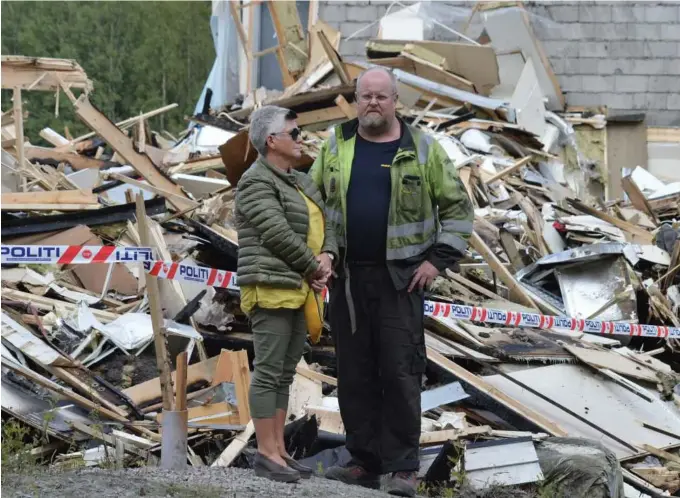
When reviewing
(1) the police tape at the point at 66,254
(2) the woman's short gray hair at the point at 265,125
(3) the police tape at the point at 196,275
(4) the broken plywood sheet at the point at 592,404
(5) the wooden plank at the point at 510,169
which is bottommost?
(4) the broken plywood sheet at the point at 592,404

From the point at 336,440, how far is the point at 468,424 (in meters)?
1.13

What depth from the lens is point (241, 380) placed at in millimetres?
7133

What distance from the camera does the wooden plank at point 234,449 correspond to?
20.1 feet

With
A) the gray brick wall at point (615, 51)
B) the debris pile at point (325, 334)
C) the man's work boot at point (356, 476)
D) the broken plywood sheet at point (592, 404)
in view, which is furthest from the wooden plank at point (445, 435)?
the gray brick wall at point (615, 51)

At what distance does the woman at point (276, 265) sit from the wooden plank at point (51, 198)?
484cm

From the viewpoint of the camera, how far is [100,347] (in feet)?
26.4

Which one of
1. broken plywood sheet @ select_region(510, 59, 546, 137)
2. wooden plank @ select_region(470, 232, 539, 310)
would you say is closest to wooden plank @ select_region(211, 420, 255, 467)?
wooden plank @ select_region(470, 232, 539, 310)

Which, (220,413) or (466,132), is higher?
(466,132)

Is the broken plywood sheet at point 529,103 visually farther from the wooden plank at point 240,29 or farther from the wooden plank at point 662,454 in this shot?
the wooden plank at point 662,454

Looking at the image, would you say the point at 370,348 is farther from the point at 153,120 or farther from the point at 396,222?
the point at 153,120

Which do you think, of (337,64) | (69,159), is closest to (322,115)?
(337,64)

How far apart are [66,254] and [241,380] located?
4.61 ft

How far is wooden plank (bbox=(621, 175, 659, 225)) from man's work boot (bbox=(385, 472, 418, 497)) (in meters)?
8.48

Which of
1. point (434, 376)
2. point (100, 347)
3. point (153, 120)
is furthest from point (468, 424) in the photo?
point (153, 120)
